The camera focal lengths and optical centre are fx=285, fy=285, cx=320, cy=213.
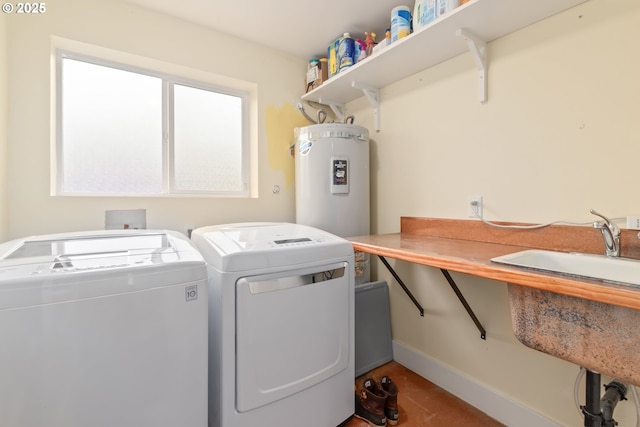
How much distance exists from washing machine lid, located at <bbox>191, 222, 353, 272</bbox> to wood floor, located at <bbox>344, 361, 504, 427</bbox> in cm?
91

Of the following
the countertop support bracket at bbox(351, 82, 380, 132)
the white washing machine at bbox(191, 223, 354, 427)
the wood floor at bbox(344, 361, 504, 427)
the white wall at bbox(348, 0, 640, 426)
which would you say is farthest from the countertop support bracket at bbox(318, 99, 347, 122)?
the wood floor at bbox(344, 361, 504, 427)

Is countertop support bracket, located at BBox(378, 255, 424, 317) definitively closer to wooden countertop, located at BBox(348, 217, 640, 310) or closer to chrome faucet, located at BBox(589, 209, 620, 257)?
wooden countertop, located at BBox(348, 217, 640, 310)

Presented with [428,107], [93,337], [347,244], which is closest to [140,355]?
[93,337]

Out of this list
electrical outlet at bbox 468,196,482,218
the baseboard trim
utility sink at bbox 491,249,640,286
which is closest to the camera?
utility sink at bbox 491,249,640,286

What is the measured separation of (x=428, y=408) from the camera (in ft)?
5.17

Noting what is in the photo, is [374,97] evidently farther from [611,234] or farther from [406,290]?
[611,234]

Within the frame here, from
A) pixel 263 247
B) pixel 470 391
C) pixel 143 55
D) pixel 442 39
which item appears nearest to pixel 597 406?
pixel 470 391

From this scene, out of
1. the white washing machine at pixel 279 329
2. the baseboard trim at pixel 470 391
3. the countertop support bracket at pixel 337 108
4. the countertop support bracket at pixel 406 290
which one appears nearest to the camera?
the white washing machine at pixel 279 329

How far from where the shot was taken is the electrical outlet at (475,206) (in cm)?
156

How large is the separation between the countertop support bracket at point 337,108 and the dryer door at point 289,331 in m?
1.52

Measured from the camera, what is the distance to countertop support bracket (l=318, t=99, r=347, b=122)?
2.39 metres

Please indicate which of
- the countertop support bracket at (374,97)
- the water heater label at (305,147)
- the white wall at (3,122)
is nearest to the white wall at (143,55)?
the white wall at (3,122)

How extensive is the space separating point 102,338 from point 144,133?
149 centimetres

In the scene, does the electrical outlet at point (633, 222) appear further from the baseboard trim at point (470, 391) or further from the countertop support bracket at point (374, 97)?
the countertop support bracket at point (374, 97)
